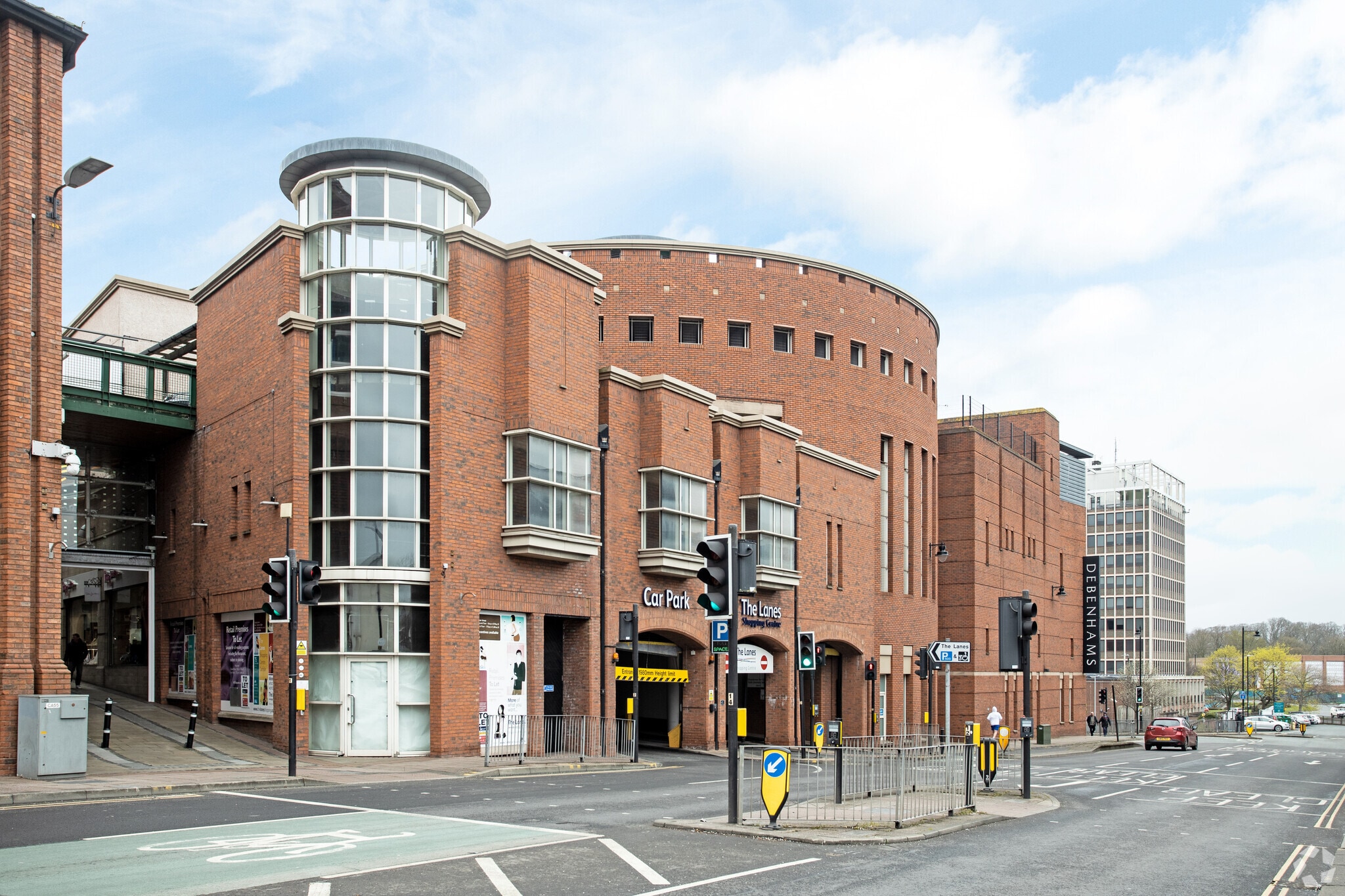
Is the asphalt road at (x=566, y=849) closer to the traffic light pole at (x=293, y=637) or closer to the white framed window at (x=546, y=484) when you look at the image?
the traffic light pole at (x=293, y=637)

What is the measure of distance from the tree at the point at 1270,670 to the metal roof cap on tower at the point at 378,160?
142m

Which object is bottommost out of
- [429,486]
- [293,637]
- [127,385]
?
[293,637]

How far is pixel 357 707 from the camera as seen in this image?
26.8 meters

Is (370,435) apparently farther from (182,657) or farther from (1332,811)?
(1332,811)

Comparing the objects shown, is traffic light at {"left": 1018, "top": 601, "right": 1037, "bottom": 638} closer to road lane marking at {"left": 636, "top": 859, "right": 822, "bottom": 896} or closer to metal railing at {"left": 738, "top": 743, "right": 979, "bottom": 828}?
metal railing at {"left": 738, "top": 743, "right": 979, "bottom": 828}

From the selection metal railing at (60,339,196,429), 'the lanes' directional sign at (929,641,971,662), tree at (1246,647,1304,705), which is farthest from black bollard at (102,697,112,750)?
tree at (1246,647,1304,705)

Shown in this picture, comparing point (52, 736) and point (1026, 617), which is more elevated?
point (1026, 617)

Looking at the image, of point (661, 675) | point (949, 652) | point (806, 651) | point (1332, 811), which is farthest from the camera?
point (661, 675)

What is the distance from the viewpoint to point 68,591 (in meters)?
40.2

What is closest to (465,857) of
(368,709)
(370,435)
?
(368,709)

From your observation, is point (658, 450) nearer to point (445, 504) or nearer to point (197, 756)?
point (445, 504)

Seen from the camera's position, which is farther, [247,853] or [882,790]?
[882,790]

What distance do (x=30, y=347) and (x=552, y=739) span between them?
604 inches

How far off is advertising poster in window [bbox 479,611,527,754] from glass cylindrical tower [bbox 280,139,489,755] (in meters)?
1.56
